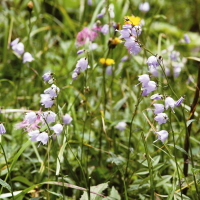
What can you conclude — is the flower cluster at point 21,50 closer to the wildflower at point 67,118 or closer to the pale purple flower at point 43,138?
the wildflower at point 67,118

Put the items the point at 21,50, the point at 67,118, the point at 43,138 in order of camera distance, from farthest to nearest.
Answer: the point at 21,50
the point at 67,118
the point at 43,138

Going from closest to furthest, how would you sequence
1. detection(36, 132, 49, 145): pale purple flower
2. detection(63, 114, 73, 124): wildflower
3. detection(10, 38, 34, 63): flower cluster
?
detection(36, 132, 49, 145): pale purple flower → detection(63, 114, 73, 124): wildflower → detection(10, 38, 34, 63): flower cluster

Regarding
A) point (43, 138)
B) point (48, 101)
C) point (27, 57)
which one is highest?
point (27, 57)

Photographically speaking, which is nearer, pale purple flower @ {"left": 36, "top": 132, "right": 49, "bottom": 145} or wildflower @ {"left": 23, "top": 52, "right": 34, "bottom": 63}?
pale purple flower @ {"left": 36, "top": 132, "right": 49, "bottom": 145}

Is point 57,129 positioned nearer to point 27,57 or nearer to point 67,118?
point 67,118

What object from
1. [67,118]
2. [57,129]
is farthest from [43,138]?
[67,118]

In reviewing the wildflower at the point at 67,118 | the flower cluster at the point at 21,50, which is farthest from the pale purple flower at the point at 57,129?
the flower cluster at the point at 21,50

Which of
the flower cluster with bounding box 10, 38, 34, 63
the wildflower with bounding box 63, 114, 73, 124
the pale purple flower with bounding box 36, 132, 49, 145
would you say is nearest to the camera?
the pale purple flower with bounding box 36, 132, 49, 145

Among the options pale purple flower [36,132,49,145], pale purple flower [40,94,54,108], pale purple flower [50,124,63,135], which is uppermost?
pale purple flower [40,94,54,108]

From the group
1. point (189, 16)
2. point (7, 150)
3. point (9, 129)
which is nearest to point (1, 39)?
point (9, 129)

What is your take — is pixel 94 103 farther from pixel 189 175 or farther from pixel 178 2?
pixel 178 2

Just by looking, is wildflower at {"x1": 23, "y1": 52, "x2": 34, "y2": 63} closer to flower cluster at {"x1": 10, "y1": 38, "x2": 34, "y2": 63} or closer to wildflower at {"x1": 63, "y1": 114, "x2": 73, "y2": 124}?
flower cluster at {"x1": 10, "y1": 38, "x2": 34, "y2": 63}

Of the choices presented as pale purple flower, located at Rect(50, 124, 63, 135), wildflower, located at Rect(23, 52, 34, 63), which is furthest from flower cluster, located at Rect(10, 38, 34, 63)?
pale purple flower, located at Rect(50, 124, 63, 135)
